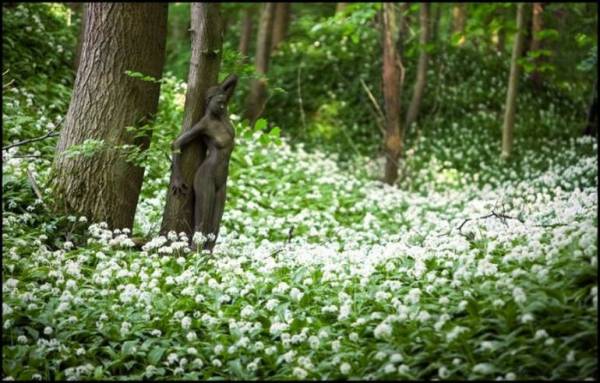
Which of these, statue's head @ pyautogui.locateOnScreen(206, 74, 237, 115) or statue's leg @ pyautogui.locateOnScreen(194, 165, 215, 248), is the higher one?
statue's head @ pyautogui.locateOnScreen(206, 74, 237, 115)

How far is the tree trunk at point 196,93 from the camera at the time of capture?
23.6 ft

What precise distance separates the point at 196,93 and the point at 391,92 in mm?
6955

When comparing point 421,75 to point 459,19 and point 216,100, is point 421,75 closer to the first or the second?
point 459,19

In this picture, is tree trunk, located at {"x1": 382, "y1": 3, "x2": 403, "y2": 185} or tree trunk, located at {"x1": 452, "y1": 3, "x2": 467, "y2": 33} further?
tree trunk, located at {"x1": 452, "y1": 3, "x2": 467, "y2": 33}

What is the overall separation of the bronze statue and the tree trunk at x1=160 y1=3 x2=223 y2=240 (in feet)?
0.30

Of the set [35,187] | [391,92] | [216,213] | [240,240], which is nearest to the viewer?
[216,213]

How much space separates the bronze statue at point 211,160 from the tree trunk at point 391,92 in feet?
22.3

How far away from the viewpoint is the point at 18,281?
5367 millimetres

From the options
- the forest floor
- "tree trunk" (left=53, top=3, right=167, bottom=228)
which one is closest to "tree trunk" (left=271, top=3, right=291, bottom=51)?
"tree trunk" (left=53, top=3, right=167, bottom=228)

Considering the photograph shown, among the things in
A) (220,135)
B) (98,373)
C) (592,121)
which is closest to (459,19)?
(592,121)

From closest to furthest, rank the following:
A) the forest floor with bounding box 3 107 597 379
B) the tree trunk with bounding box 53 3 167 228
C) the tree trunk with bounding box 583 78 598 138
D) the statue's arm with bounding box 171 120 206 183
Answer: the forest floor with bounding box 3 107 597 379, the statue's arm with bounding box 171 120 206 183, the tree trunk with bounding box 53 3 167 228, the tree trunk with bounding box 583 78 598 138

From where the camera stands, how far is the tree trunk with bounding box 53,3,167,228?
725cm

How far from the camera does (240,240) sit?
857cm

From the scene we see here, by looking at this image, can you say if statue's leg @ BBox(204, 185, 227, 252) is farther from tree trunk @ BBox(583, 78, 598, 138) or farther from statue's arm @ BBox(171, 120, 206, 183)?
tree trunk @ BBox(583, 78, 598, 138)
